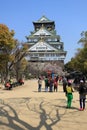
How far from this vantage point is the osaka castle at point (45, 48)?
10746 cm

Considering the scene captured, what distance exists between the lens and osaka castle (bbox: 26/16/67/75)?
107m

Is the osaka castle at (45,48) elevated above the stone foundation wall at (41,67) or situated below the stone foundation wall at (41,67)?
above

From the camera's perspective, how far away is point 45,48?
114812 mm

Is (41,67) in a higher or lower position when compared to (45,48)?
lower

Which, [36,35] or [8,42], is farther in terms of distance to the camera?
[36,35]

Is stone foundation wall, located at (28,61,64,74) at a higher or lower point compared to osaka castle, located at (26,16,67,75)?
lower

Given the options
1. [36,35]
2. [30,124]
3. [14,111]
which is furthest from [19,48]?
[36,35]

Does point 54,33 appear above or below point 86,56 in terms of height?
above

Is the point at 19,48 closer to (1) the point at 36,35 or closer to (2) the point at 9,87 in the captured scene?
(2) the point at 9,87

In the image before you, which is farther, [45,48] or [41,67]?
[45,48]

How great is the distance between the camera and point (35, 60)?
11394 centimetres

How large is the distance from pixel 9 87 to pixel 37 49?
76858 mm

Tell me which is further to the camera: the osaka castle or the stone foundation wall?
the osaka castle

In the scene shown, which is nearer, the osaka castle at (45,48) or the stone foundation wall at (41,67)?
the stone foundation wall at (41,67)
